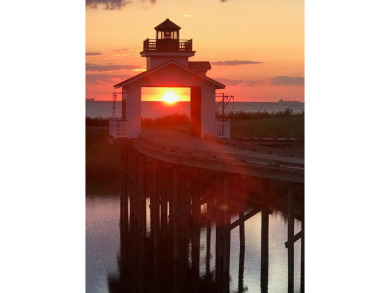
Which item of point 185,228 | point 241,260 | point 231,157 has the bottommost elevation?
point 241,260

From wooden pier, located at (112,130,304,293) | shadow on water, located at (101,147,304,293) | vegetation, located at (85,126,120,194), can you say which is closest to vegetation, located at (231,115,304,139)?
vegetation, located at (85,126,120,194)

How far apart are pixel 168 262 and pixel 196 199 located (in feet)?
12.4

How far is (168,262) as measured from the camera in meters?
27.4

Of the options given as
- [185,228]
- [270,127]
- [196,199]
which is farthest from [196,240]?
[270,127]

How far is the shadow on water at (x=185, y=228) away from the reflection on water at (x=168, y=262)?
0.12 ft

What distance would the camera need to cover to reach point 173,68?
2853 centimetres

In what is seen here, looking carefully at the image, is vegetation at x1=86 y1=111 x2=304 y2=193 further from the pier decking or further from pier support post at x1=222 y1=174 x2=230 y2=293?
pier support post at x1=222 y1=174 x2=230 y2=293

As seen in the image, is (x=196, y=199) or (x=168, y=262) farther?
(x=168, y=262)

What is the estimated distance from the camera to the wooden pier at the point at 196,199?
804 inches

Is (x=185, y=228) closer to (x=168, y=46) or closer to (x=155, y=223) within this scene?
(x=155, y=223)
